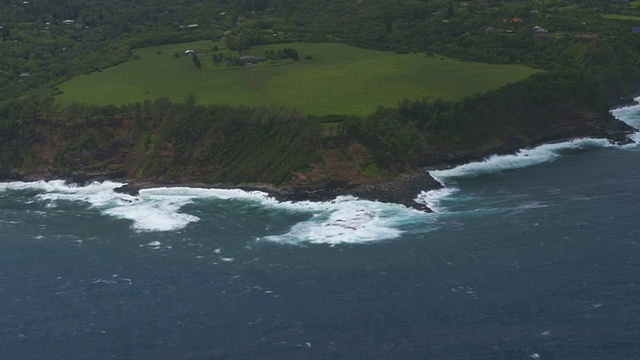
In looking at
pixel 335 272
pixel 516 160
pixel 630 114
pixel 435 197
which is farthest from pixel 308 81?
pixel 335 272

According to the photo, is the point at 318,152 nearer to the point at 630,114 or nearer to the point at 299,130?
the point at 299,130

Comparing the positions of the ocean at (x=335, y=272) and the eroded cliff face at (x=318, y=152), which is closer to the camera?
the ocean at (x=335, y=272)

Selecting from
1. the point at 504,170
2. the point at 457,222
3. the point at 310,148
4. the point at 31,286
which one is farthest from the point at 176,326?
the point at 504,170

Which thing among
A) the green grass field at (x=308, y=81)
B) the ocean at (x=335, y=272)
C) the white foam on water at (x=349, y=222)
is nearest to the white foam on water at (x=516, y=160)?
the ocean at (x=335, y=272)

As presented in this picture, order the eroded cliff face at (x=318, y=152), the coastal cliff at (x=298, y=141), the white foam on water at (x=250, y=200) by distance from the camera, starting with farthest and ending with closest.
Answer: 1. the coastal cliff at (x=298, y=141)
2. the eroded cliff face at (x=318, y=152)
3. the white foam on water at (x=250, y=200)

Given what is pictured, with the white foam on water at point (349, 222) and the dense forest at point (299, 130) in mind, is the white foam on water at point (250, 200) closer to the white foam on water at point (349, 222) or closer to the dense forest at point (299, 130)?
the white foam on water at point (349, 222)

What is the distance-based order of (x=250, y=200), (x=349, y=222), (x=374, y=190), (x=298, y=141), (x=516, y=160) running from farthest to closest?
(x=516, y=160)
(x=298, y=141)
(x=250, y=200)
(x=374, y=190)
(x=349, y=222)

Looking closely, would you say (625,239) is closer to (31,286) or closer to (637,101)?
(31,286)

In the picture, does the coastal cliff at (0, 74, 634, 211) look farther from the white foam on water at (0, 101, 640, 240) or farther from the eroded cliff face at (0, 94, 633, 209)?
the white foam on water at (0, 101, 640, 240)
